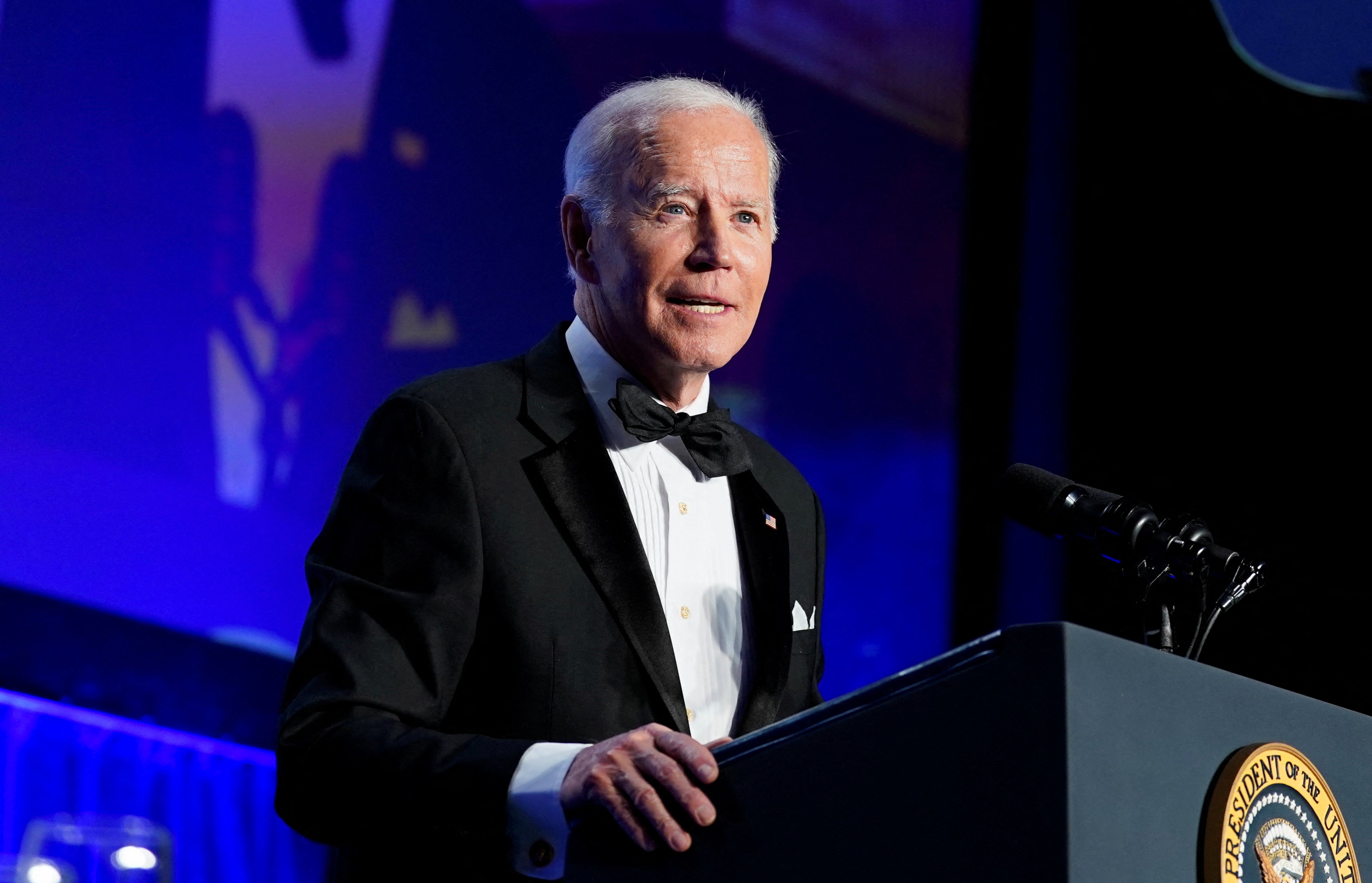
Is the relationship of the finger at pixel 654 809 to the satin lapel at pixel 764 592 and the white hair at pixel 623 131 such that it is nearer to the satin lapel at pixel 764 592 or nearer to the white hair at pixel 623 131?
the satin lapel at pixel 764 592

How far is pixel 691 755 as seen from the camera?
1.05m

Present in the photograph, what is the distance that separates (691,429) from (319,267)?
5.33 ft

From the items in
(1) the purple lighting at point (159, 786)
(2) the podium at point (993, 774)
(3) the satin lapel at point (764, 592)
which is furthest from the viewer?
(1) the purple lighting at point (159, 786)

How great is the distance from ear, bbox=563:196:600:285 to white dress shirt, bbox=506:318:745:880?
0.07m

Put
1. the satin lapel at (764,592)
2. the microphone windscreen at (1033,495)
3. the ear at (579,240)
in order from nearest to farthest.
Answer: the microphone windscreen at (1033,495) < the satin lapel at (764,592) < the ear at (579,240)

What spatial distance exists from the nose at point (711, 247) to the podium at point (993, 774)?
0.83 metres

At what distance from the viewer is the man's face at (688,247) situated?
1.76 m

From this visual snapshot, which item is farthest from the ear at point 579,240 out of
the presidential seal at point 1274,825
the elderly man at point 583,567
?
the presidential seal at point 1274,825

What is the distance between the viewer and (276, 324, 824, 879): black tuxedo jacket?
1304mm

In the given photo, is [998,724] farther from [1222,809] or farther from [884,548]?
[884,548]

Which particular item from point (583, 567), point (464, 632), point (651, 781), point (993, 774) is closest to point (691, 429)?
point (583, 567)

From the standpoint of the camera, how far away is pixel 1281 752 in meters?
1.08

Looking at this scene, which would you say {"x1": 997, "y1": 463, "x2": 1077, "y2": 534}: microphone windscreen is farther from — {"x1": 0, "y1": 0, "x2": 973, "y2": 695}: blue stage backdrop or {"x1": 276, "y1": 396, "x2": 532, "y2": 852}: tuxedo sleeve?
{"x1": 0, "y1": 0, "x2": 973, "y2": 695}: blue stage backdrop

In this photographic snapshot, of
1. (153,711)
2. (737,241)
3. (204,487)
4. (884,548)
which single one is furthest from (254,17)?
(884,548)
